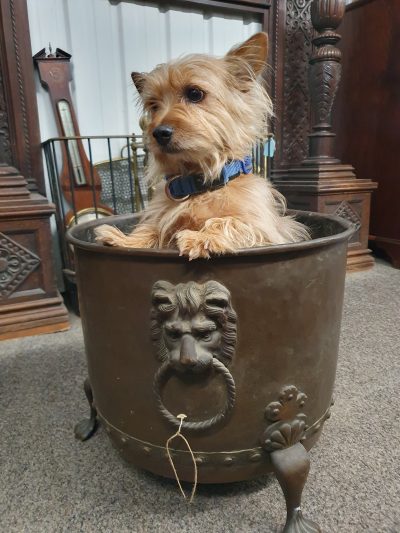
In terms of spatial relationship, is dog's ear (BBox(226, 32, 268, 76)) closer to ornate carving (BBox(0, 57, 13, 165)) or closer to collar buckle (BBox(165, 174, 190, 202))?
collar buckle (BBox(165, 174, 190, 202))

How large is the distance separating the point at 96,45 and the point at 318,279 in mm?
2008

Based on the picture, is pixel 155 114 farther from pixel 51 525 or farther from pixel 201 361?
pixel 51 525

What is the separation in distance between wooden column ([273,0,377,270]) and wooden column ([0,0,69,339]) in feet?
4.71

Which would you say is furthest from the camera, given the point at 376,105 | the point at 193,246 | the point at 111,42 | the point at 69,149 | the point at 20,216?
the point at 376,105

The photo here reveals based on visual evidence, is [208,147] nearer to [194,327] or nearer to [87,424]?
[194,327]

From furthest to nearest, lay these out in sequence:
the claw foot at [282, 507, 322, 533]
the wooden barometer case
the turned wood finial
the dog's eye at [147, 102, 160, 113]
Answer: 1. the turned wood finial
2. the wooden barometer case
3. the dog's eye at [147, 102, 160, 113]
4. the claw foot at [282, 507, 322, 533]

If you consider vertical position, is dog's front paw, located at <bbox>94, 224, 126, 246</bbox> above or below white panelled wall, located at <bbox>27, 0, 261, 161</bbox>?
below

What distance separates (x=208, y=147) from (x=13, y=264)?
3.85 feet

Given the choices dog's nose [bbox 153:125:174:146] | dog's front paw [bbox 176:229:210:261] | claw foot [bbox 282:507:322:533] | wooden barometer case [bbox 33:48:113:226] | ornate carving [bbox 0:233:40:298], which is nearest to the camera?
dog's front paw [bbox 176:229:210:261]

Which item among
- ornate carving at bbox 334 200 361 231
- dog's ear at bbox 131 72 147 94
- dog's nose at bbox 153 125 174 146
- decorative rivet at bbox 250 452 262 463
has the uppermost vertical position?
dog's ear at bbox 131 72 147 94

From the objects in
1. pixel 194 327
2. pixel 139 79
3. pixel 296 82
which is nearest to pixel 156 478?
pixel 194 327

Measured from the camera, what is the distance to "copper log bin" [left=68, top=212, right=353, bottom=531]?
698 millimetres

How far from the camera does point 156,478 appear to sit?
0.95m

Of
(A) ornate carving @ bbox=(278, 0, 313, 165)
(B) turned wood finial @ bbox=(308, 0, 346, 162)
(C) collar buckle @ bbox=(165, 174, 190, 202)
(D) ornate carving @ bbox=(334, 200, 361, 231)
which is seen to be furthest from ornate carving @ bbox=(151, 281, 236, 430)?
(A) ornate carving @ bbox=(278, 0, 313, 165)
